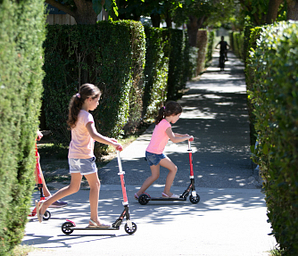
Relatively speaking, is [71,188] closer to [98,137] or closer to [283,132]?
[98,137]

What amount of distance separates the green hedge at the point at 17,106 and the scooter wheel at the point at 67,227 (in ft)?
3.09

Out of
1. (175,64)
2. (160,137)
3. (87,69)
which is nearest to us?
(160,137)

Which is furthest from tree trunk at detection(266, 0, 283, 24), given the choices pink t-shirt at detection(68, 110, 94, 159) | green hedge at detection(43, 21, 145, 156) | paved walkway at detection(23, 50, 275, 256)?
pink t-shirt at detection(68, 110, 94, 159)

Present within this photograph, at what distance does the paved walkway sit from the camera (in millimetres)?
4617

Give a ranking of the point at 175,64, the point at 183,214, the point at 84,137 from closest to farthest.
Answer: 1. the point at 84,137
2. the point at 183,214
3. the point at 175,64

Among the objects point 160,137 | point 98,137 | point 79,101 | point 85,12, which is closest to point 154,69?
point 85,12

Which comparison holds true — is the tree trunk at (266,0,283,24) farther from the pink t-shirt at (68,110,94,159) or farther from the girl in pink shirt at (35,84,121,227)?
the pink t-shirt at (68,110,94,159)

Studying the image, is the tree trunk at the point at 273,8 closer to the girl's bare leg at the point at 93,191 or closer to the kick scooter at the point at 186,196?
the kick scooter at the point at 186,196

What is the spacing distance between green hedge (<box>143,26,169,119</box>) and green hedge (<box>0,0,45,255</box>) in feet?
25.6

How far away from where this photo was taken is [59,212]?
5.90 meters

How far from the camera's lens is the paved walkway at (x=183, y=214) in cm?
462

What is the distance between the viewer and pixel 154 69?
12703mm

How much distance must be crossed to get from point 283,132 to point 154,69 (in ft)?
32.2

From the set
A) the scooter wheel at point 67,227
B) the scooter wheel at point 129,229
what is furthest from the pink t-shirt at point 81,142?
the scooter wheel at point 129,229
